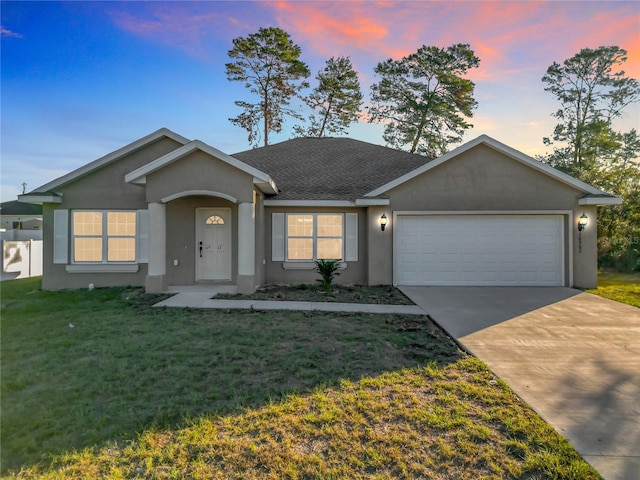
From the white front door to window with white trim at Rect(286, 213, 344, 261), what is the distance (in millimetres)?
2069

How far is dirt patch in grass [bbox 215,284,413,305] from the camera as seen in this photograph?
28.5 ft

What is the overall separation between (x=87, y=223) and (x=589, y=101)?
31.4 metres

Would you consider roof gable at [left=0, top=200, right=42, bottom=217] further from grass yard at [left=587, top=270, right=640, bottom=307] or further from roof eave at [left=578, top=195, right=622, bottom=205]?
grass yard at [left=587, top=270, right=640, bottom=307]

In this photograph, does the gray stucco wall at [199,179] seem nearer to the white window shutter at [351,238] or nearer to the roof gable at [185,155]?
the roof gable at [185,155]

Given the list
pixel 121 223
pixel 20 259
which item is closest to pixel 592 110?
pixel 121 223

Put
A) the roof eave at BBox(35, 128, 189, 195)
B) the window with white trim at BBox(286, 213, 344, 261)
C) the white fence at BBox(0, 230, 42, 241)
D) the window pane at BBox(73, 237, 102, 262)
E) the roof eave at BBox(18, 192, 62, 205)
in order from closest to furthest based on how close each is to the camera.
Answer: the roof eave at BBox(18, 192, 62, 205)
the roof eave at BBox(35, 128, 189, 195)
the window pane at BBox(73, 237, 102, 262)
the window with white trim at BBox(286, 213, 344, 261)
the white fence at BBox(0, 230, 42, 241)

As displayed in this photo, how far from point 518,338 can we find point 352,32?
34.8ft

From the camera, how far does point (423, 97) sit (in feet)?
76.6

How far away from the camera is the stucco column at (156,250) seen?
9.48 metres

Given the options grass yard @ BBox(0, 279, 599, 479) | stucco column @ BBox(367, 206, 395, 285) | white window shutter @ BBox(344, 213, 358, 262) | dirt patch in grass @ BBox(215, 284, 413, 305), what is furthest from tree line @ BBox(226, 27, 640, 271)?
grass yard @ BBox(0, 279, 599, 479)

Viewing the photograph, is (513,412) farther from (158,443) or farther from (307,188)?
(307,188)

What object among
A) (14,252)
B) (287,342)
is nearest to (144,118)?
(14,252)

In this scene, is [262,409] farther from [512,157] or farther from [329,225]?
[512,157]

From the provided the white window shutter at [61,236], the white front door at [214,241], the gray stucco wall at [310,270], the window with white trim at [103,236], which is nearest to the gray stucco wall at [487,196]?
the gray stucco wall at [310,270]
